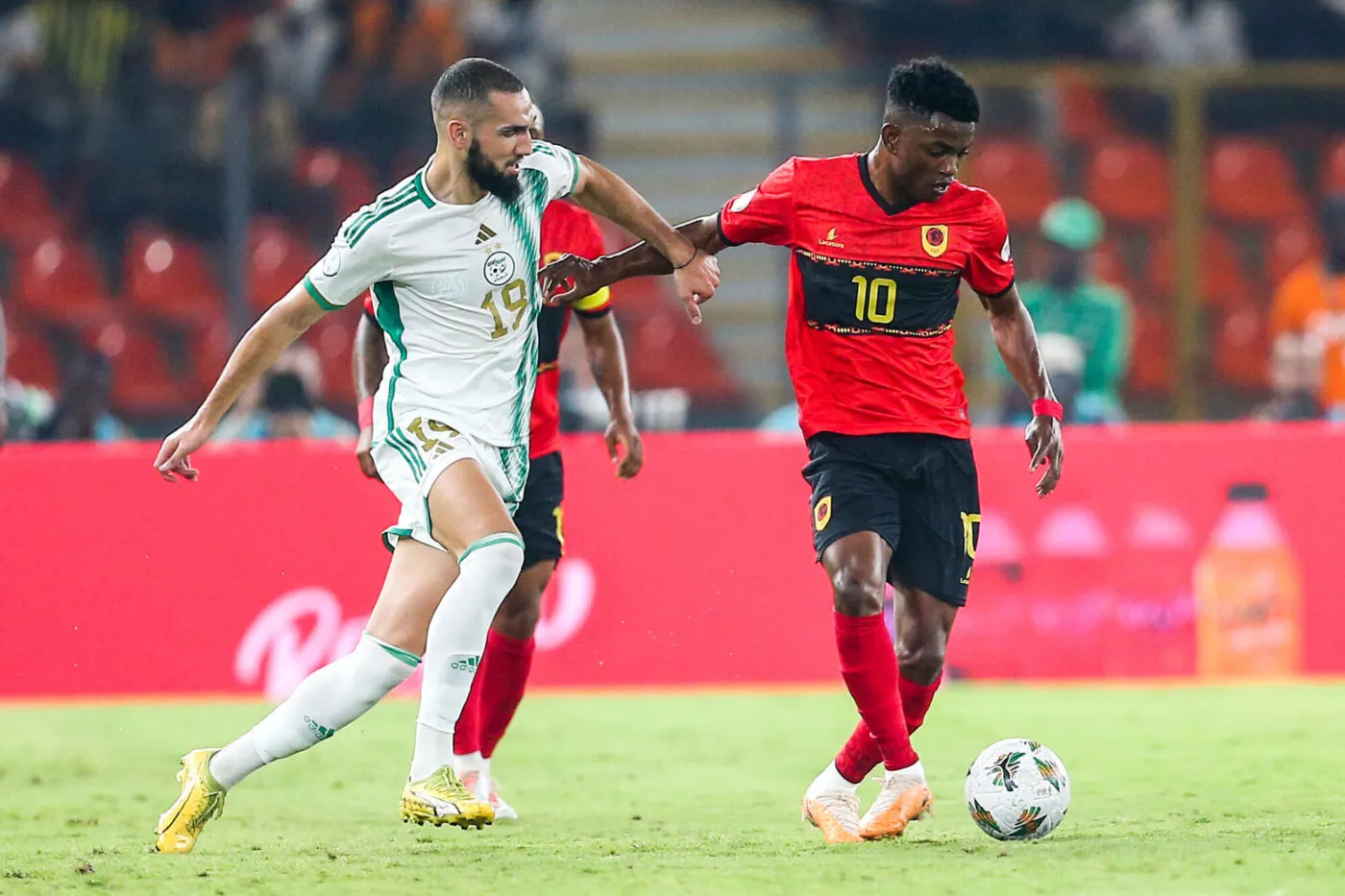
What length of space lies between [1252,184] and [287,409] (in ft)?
23.8

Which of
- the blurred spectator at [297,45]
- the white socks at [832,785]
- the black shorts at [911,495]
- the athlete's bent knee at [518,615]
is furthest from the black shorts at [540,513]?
the blurred spectator at [297,45]

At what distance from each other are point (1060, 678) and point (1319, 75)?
206 inches

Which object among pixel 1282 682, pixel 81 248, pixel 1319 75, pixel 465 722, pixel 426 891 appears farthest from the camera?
pixel 81 248

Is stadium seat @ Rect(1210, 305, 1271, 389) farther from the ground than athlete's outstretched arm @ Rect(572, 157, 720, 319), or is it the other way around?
stadium seat @ Rect(1210, 305, 1271, 389)

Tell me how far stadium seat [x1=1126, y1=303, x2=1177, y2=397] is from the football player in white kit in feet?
27.3

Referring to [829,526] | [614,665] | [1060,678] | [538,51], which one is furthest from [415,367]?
[538,51]

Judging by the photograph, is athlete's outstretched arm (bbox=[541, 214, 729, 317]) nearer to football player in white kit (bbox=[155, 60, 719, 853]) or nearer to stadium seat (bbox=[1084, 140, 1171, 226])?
football player in white kit (bbox=[155, 60, 719, 853])

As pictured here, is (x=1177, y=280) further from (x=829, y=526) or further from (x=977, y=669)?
(x=829, y=526)

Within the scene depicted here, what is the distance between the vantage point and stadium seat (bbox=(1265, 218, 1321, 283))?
14.3 m

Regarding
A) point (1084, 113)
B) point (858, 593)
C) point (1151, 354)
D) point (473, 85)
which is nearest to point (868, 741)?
point (858, 593)

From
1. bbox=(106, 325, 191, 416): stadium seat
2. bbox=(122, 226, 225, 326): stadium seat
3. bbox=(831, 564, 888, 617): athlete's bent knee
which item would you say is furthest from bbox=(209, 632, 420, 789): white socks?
bbox=(122, 226, 225, 326): stadium seat

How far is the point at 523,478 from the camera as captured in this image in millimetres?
6109

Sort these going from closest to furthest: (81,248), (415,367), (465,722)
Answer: (415,367)
(465,722)
(81,248)

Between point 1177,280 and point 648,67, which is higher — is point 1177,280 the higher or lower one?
the lower one
